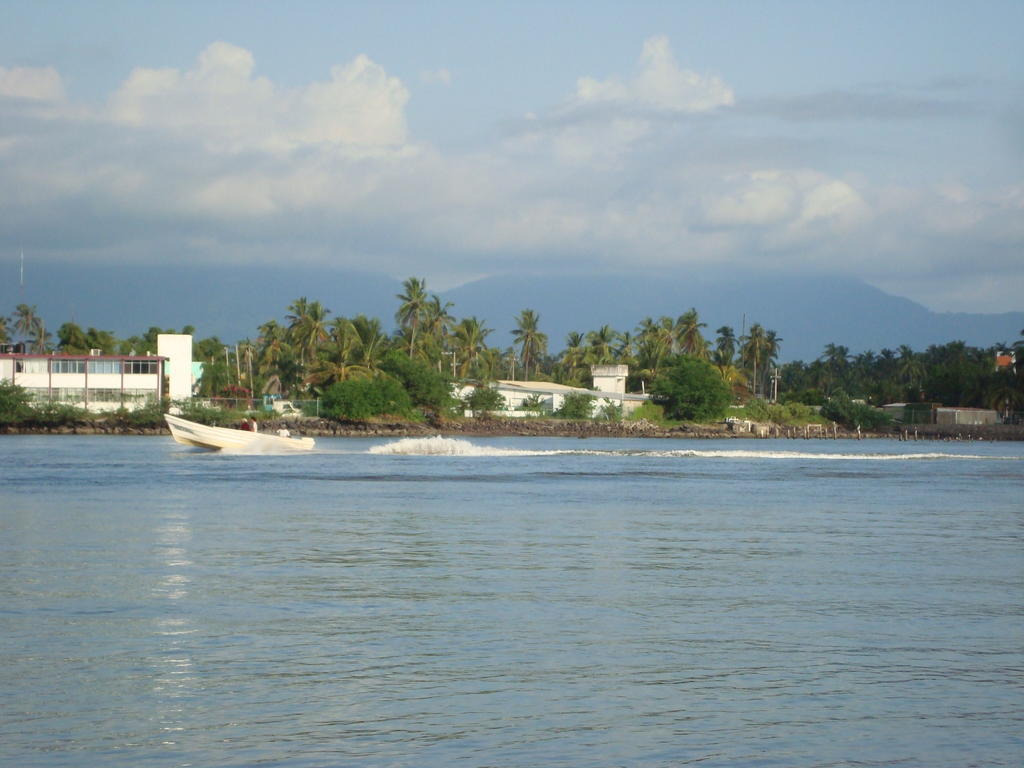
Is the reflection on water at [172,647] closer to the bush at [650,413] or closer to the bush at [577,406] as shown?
the bush at [577,406]

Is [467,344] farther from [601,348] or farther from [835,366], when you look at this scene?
[835,366]

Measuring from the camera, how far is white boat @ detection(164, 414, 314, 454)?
70.2 meters

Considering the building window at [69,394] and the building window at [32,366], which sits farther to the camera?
the building window at [69,394]

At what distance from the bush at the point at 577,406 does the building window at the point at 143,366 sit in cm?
3822

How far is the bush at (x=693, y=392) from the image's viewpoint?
122 metres

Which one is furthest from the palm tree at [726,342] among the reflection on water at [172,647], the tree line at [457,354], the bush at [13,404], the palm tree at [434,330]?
the reflection on water at [172,647]

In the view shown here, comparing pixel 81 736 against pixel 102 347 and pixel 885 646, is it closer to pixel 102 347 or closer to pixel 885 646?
pixel 885 646

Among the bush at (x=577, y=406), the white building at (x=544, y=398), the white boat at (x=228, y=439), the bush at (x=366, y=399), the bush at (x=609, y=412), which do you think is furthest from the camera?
the white building at (x=544, y=398)

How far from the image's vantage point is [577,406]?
387 feet

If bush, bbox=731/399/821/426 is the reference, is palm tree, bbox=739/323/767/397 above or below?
above

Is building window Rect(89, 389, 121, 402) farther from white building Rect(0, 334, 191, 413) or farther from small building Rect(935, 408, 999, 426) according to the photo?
small building Rect(935, 408, 999, 426)

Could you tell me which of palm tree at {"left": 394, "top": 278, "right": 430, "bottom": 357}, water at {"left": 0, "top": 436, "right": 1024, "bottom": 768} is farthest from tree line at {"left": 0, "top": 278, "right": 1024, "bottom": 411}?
water at {"left": 0, "top": 436, "right": 1024, "bottom": 768}

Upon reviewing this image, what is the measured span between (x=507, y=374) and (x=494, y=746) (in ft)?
557

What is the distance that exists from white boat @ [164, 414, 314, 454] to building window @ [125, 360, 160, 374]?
3224 centimetres
